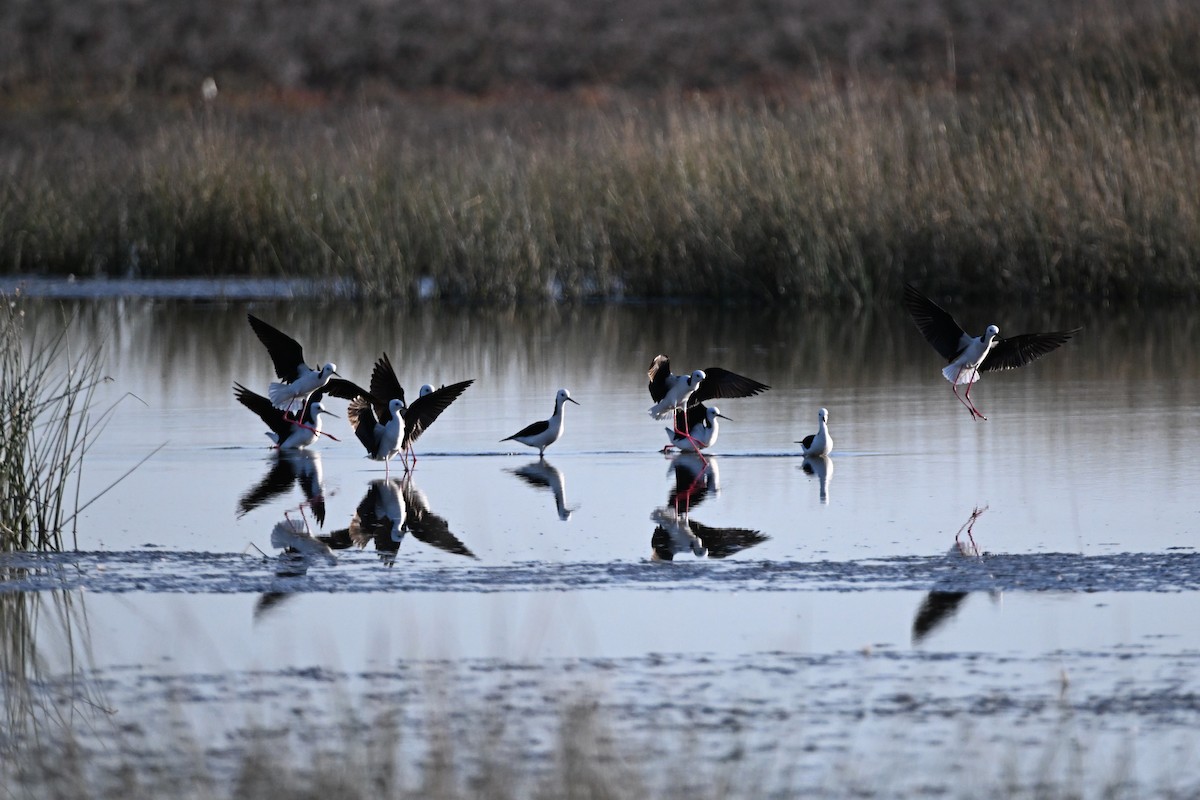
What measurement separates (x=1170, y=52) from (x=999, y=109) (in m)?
2.50

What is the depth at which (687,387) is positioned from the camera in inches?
361

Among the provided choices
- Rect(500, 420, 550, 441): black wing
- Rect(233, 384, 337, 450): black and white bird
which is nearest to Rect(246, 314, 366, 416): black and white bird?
Rect(233, 384, 337, 450): black and white bird

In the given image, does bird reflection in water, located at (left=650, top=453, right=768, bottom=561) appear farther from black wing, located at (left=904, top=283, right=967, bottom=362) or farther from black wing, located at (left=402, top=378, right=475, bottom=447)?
black wing, located at (left=904, top=283, right=967, bottom=362)

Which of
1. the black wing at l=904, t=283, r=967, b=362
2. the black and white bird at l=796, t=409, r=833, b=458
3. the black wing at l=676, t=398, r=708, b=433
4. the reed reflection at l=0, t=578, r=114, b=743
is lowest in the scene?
the reed reflection at l=0, t=578, r=114, b=743

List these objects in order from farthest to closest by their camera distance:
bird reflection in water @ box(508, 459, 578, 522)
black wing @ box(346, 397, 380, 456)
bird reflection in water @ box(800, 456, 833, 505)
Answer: black wing @ box(346, 397, 380, 456), bird reflection in water @ box(800, 456, 833, 505), bird reflection in water @ box(508, 459, 578, 522)

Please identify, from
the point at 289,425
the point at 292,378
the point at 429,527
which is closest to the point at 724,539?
the point at 429,527

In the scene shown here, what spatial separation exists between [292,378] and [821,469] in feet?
8.06

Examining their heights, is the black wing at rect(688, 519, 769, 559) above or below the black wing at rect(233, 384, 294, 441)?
below

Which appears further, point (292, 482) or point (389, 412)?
point (389, 412)

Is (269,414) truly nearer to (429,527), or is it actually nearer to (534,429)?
(534,429)

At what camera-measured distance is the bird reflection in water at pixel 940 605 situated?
5553mm

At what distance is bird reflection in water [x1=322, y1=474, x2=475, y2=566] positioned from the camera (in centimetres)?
696

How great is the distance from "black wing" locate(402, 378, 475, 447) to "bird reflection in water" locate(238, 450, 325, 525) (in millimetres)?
441

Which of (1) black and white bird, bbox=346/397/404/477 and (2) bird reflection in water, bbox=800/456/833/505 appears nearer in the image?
(2) bird reflection in water, bbox=800/456/833/505
